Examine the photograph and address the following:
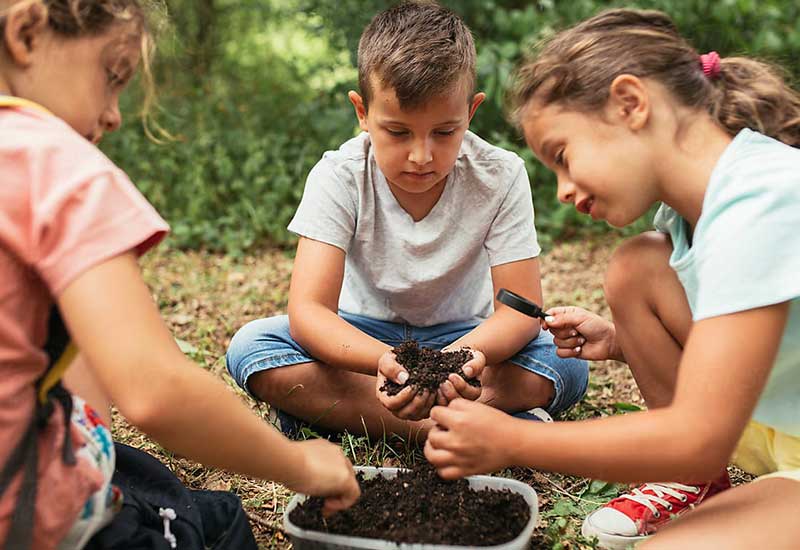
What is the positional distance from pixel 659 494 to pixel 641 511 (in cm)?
8

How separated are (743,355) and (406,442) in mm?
1256

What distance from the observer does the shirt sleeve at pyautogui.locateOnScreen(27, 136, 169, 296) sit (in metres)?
1.29

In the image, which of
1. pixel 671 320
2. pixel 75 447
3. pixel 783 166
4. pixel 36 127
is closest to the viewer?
pixel 36 127

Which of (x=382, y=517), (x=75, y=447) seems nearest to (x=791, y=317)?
(x=382, y=517)

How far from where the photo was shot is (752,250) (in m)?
1.61

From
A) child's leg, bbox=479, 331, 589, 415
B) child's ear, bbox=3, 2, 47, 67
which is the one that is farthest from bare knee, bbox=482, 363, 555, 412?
child's ear, bbox=3, 2, 47, 67

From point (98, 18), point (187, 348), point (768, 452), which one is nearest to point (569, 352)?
point (768, 452)

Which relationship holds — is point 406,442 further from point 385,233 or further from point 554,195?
point 554,195

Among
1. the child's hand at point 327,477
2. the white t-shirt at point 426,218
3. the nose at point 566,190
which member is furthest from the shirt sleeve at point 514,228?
the child's hand at point 327,477

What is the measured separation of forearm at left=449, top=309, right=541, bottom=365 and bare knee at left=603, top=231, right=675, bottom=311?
37 centimetres

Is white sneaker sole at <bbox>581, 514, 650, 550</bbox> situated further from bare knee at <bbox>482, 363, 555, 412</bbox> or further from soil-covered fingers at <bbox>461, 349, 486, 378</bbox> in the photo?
bare knee at <bbox>482, 363, 555, 412</bbox>

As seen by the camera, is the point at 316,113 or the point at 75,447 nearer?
the point at 75,447

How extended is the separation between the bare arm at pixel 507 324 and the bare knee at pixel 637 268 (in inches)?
14.7

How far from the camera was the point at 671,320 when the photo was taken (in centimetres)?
210
